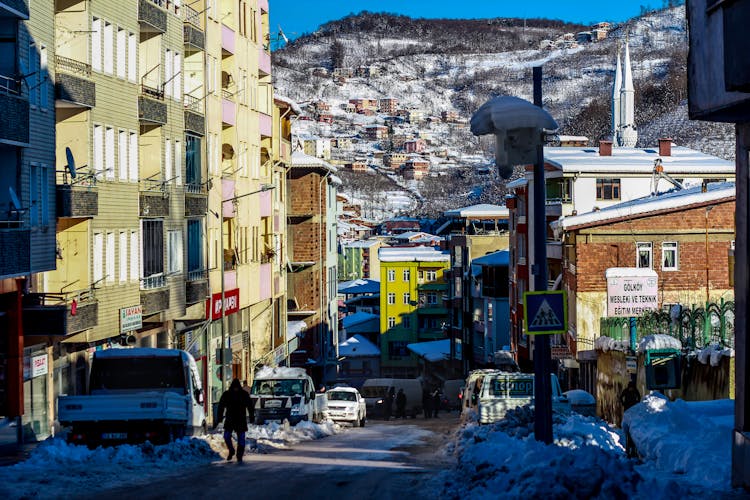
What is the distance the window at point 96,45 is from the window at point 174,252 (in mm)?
7642

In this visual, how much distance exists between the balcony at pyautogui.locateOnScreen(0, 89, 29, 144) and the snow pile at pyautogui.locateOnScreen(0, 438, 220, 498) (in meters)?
7.69

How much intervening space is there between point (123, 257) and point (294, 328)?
105 ft

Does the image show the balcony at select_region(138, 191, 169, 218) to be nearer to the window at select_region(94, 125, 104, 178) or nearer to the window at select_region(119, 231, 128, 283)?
the window at select_region(119, 231, 128, 283)

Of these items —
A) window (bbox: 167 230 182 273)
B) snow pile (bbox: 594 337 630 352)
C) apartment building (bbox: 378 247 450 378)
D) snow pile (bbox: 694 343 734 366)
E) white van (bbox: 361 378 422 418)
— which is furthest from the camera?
apartment building (bbox: 378 247 450 378)

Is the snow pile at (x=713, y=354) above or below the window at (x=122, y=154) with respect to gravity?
below

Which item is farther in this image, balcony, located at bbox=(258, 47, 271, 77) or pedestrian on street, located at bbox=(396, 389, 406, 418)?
pedestrian on street, located at bbox=(396, 389, 406, 418)

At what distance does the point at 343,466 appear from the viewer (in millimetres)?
A: 19016

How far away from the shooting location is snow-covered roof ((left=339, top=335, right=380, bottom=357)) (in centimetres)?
11044

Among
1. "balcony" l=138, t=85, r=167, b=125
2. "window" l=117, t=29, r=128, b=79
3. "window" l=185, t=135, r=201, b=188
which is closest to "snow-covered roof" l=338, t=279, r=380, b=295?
"window" l=185, t=135, r=201, b=188

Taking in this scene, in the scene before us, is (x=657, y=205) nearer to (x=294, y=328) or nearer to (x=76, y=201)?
(x=76, y=201)

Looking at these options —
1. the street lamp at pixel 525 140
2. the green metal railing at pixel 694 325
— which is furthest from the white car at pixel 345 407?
the street lamp at pixel 525 140

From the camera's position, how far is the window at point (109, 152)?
32.3 m

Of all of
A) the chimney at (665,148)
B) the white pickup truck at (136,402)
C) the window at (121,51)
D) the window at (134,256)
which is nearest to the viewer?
the white pickup truck at (136,402)

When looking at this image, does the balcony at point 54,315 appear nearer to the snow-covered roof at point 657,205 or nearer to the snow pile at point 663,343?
the snow pile at point 663,343
